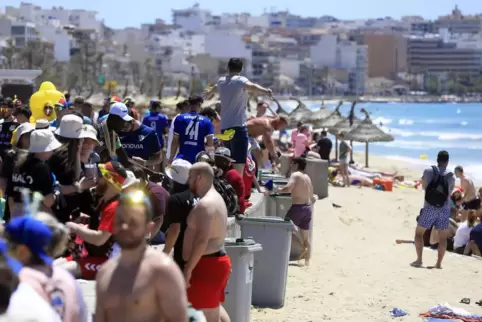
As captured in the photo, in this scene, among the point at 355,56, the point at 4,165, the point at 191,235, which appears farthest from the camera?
the point at 355,56

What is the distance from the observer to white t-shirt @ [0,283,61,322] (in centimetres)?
334

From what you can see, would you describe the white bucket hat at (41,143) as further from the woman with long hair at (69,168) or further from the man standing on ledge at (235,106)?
the man standing on ledge at (235,106)

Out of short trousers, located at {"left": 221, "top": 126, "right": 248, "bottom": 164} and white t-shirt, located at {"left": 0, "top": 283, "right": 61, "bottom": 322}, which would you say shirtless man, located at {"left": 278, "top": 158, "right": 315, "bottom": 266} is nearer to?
short trousers, located at {"left": 221, "top": 126, "right": 248, "bottom": 164}

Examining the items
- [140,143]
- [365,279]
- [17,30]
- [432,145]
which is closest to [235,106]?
[140,143]

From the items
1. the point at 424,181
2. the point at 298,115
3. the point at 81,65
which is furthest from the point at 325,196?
the point at 81,65

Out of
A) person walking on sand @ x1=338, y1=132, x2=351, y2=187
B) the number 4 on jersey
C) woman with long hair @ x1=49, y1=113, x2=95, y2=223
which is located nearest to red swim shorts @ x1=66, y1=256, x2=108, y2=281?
woman with long hair @ x1=49, y1=113, x2=95, y2=223

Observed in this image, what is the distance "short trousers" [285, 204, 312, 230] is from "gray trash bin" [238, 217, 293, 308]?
245cm

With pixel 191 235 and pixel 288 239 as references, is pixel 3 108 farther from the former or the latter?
pixel 191 235

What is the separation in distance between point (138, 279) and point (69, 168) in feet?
8.56

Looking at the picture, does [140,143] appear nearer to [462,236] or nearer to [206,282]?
[206,282]

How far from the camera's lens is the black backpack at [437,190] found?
36.8ft

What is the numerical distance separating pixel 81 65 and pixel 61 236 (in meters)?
102

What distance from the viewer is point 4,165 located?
643cm

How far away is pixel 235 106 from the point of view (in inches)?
366
